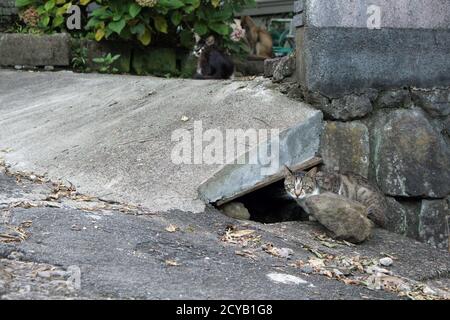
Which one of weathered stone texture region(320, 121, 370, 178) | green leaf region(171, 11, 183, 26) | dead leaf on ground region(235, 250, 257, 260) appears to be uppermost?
green leaf region(171, 11, 183, 26)

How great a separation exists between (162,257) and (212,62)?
4.79 m

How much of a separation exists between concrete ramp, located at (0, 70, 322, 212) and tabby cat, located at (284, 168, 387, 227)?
0.17 m

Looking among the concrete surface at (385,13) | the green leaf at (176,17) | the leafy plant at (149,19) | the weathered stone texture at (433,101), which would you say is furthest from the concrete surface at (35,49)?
the weathered stone texture at (433,101)

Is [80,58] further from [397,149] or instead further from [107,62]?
[397,149]

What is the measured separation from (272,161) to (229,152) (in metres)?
0.34

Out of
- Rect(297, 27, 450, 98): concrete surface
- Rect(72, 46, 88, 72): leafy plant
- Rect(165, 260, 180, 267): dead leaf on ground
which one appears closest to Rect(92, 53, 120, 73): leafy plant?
Rect(72, 46, 88, 72): leafy plant

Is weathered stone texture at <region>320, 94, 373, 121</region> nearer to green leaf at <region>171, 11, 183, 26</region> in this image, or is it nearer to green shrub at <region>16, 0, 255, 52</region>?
green shrub at <region>16, 0, 255, 52</region>

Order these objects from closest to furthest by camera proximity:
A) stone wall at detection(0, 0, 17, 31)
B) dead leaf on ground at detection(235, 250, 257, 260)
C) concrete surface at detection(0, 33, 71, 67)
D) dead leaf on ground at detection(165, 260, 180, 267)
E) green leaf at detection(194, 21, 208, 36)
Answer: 1. dead leaf on ground at detection(165, 260, 180, 267)
2. dead leaf on ground at detection(235, 250, 257, 260)
3. green leaf at detection(194, 21, 208, 36)
4. concrete surface at detection(0, 33, 71, 67)
5. stone wall at detection(0, 0, 17, 31)

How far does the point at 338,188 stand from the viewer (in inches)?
198

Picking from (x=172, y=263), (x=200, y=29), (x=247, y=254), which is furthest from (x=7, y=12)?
(x=172, y=263)

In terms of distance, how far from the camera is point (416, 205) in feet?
17.8

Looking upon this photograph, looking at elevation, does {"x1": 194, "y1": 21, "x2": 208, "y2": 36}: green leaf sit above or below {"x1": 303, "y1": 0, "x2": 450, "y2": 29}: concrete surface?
below

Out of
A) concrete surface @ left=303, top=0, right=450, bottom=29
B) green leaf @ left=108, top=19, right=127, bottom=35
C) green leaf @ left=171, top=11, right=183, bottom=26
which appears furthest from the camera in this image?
green leaf @ left=171, top=11, right=183, bottom=26

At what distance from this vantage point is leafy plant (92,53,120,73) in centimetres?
838
